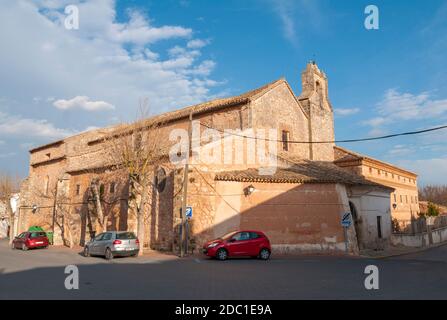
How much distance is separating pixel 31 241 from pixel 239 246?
1644 centimetres

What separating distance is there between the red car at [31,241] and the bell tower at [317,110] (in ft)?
71.1

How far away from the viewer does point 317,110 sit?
3170 cm

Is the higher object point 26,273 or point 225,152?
point 225,152

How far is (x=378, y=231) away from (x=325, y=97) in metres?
14.2

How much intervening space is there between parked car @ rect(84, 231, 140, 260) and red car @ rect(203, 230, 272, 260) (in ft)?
12.3

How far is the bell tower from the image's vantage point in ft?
100

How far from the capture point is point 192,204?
19328 millimetres

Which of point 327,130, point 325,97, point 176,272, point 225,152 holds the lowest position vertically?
point 176,272

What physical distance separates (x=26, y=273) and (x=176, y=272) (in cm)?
490

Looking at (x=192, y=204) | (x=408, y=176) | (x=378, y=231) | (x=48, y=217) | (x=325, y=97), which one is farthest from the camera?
(x=408, y=176)

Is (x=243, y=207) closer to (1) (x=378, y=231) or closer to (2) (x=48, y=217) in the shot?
(1) (x=378, y=231)

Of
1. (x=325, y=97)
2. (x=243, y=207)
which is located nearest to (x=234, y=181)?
(x=243, y=207)
